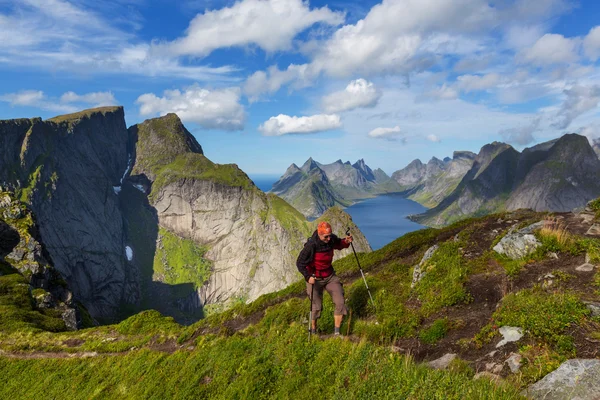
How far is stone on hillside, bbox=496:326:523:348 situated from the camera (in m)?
9.16

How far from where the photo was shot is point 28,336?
27.8m

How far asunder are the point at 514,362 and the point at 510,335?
50.3 inches

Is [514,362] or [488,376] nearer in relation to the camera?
[488,376]

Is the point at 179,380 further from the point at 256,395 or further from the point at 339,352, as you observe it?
the point at 339,352

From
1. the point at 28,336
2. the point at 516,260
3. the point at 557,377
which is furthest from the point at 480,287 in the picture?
the point at 28,336

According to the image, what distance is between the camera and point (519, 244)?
48.0 feet

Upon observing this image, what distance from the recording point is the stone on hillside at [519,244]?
557 inches

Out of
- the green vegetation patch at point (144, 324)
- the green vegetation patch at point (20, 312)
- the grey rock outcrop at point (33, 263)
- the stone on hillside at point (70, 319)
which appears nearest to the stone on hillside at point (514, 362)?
the green vegetation patch at point (144, 324)

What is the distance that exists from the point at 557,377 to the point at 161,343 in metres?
19.5

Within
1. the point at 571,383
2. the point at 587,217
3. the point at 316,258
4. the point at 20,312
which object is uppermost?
the point at 316,258

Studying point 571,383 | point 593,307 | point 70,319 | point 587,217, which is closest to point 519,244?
point 587,217

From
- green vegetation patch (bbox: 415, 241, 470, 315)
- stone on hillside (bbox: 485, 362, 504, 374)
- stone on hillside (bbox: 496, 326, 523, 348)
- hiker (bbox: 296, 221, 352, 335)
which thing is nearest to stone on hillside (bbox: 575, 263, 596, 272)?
green vegetation patch (bbox: 415, 241, 470, 315)

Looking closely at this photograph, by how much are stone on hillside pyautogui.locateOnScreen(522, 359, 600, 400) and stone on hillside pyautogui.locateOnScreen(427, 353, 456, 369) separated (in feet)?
8.11

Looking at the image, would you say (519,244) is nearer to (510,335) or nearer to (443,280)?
(443,280)
